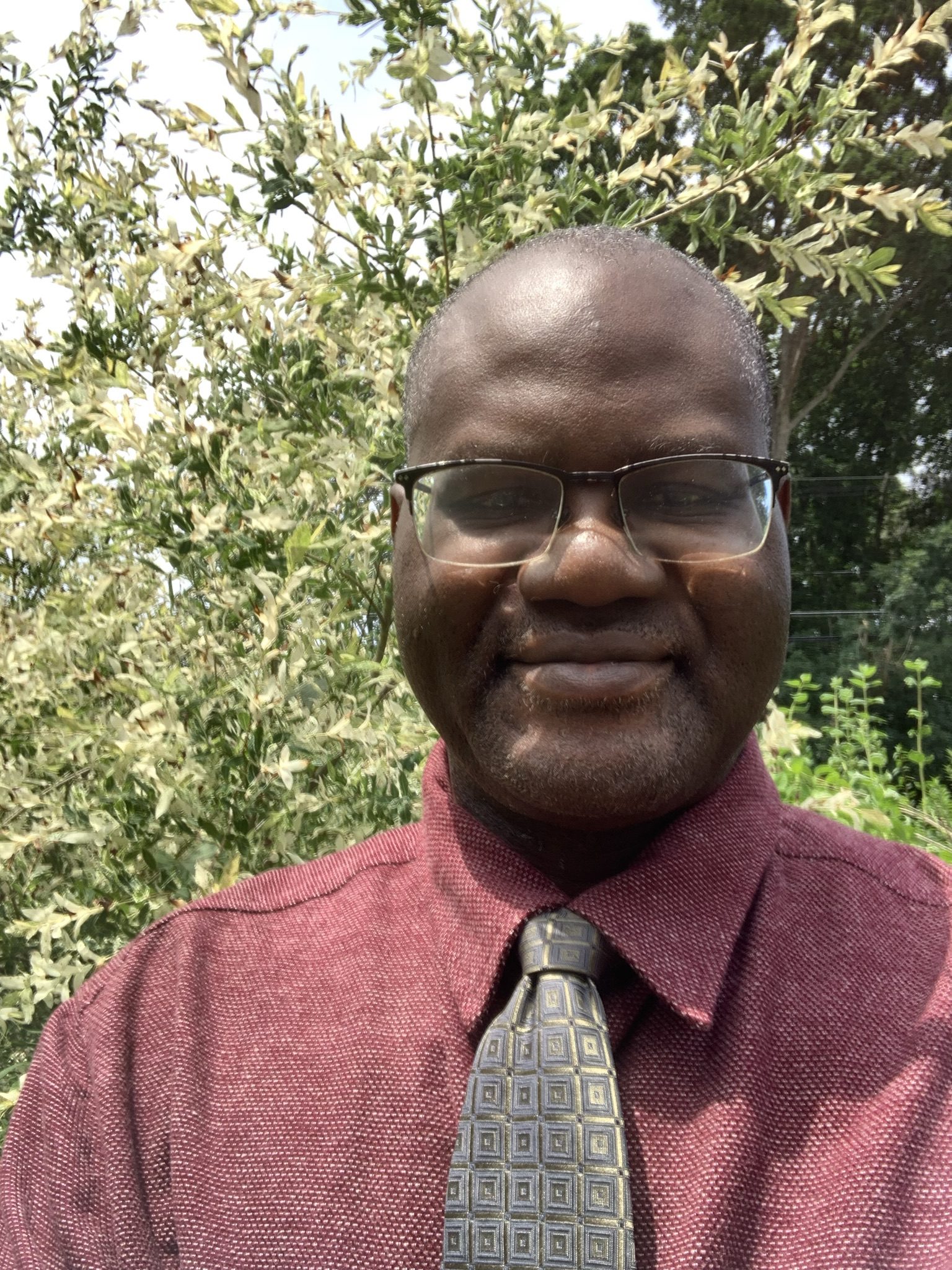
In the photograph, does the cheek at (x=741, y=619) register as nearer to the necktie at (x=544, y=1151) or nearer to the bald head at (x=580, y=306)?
the bald head at (x=580, y=306)

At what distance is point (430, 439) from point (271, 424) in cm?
84

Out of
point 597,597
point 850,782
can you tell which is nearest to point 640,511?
point 597,597

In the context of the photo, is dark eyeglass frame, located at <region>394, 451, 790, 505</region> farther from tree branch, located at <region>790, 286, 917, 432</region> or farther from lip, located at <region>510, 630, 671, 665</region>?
tree branch, located at <region>790, 286, 917, 432</region>

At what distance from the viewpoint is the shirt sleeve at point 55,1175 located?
1154mm

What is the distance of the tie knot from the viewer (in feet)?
3.68

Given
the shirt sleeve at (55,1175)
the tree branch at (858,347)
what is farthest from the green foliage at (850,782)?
the tree branch at (858,347)

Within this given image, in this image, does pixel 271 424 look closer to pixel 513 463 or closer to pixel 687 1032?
pixel 513 463

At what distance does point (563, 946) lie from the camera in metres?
1.13

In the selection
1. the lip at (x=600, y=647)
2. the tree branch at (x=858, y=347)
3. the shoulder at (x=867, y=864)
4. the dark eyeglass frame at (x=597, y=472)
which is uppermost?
the tree branch at (x=858, y=347)

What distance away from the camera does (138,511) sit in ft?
6.93

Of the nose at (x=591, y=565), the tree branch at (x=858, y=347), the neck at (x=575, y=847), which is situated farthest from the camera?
the tree branch at (x=858, y=347)

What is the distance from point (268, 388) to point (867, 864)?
1.53 m

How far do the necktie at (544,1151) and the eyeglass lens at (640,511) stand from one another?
494mm

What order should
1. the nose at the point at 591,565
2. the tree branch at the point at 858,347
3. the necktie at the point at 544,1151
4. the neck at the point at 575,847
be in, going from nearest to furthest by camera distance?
the necktie at the point at 544,1151 < the nose at the point at 591,565 < the neck at the point at 575,847 < the tree branch at the point at 858,347
